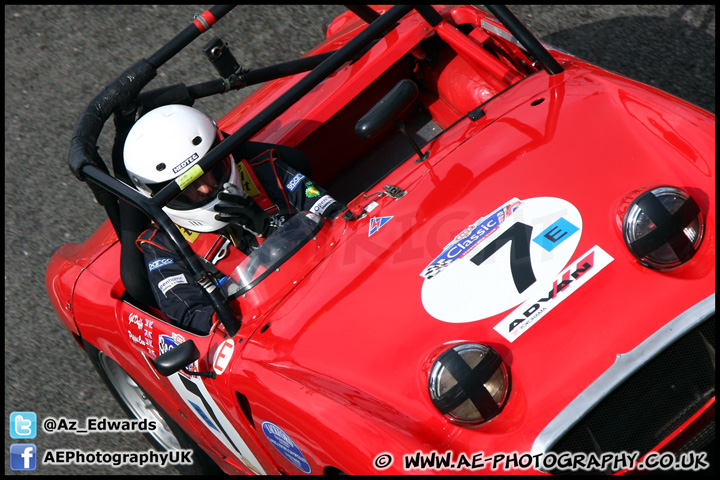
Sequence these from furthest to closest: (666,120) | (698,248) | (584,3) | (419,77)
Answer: (584,3) < (419,77) < (666,120) < (698,248)

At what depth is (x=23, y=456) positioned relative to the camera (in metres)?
4.57

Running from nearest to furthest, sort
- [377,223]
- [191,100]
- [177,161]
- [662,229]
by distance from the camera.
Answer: [662,229], [377,223], [177,161], [191,100]

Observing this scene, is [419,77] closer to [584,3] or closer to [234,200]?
[234,200]

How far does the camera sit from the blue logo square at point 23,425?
463 cm

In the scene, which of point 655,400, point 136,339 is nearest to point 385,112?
point 655,400

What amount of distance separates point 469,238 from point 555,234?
32 cm

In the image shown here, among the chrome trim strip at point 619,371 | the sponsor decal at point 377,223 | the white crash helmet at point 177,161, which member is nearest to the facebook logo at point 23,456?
the white crash helmet at point 177,161

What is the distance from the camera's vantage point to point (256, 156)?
394cm

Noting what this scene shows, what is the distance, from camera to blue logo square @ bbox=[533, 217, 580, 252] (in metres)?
2.97

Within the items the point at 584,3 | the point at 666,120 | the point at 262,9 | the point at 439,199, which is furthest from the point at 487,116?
the point at 262,9

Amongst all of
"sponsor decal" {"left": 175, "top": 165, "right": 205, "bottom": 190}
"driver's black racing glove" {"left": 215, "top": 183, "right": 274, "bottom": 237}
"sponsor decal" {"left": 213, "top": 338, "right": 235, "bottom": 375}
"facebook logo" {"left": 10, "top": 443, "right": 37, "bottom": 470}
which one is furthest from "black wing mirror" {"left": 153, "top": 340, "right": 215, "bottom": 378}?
"facebook logo" {"left": 10, "top": 443, "right": 37, "bottom": 470}

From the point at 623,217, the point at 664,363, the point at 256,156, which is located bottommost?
the point at 664,363

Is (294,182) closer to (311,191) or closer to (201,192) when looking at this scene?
(311,191)

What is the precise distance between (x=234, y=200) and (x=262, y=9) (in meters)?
3.08
